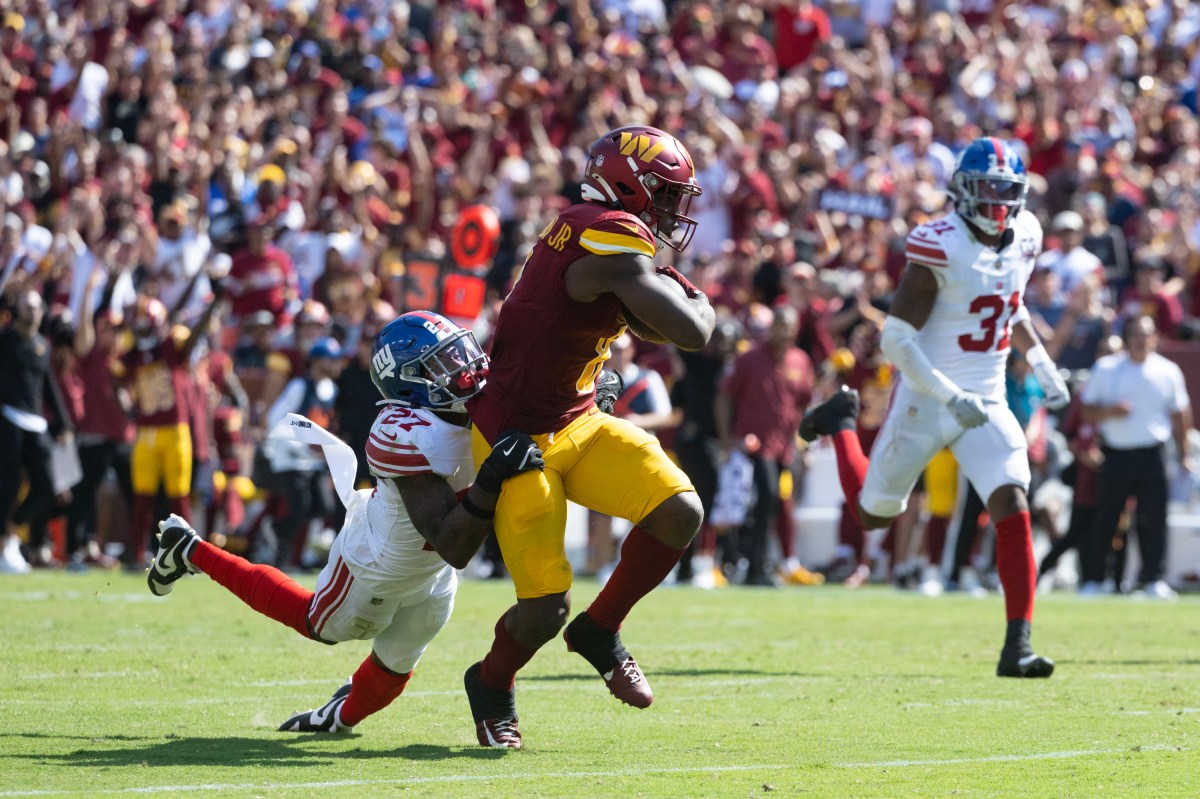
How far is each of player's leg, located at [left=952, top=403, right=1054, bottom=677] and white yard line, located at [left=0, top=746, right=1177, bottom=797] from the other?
5.87 ft

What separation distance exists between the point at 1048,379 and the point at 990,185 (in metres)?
0.89

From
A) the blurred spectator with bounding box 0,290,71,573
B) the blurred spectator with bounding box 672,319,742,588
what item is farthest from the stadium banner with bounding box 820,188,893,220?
the blurred spectator with bounding box 0,290,71,573

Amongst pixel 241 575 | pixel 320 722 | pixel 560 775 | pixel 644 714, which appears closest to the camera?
pixel 560 775

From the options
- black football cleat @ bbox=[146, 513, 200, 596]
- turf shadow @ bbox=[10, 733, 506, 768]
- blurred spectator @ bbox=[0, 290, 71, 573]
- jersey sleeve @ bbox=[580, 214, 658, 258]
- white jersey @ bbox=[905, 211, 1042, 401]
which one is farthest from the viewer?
blurred spectator @ bbox=[0, 290, 71, 573]

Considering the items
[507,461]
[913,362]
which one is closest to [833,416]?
[913,362]

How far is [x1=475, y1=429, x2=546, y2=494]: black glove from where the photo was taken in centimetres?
517

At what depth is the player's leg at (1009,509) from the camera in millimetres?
7215

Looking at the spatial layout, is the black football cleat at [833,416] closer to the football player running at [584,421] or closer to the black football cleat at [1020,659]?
the black football cleat at [1020,659]

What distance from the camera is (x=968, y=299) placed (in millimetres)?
7715

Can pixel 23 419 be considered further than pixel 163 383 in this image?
No

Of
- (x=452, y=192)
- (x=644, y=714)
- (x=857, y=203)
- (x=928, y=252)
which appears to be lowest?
(x=644, y=714)

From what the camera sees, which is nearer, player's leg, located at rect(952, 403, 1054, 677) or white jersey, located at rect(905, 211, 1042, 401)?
player's leg, located at rect(952, 403, 1054, 677)

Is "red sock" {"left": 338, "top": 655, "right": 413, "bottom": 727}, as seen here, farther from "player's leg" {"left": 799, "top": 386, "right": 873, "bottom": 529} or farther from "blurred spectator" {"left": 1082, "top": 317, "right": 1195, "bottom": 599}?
"blurred spectator" {"left": 1082, "top": 317, "right": 1195, "bottom": 599}

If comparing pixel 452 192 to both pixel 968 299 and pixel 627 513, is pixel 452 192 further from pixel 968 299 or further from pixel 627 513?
pixel 627 513
